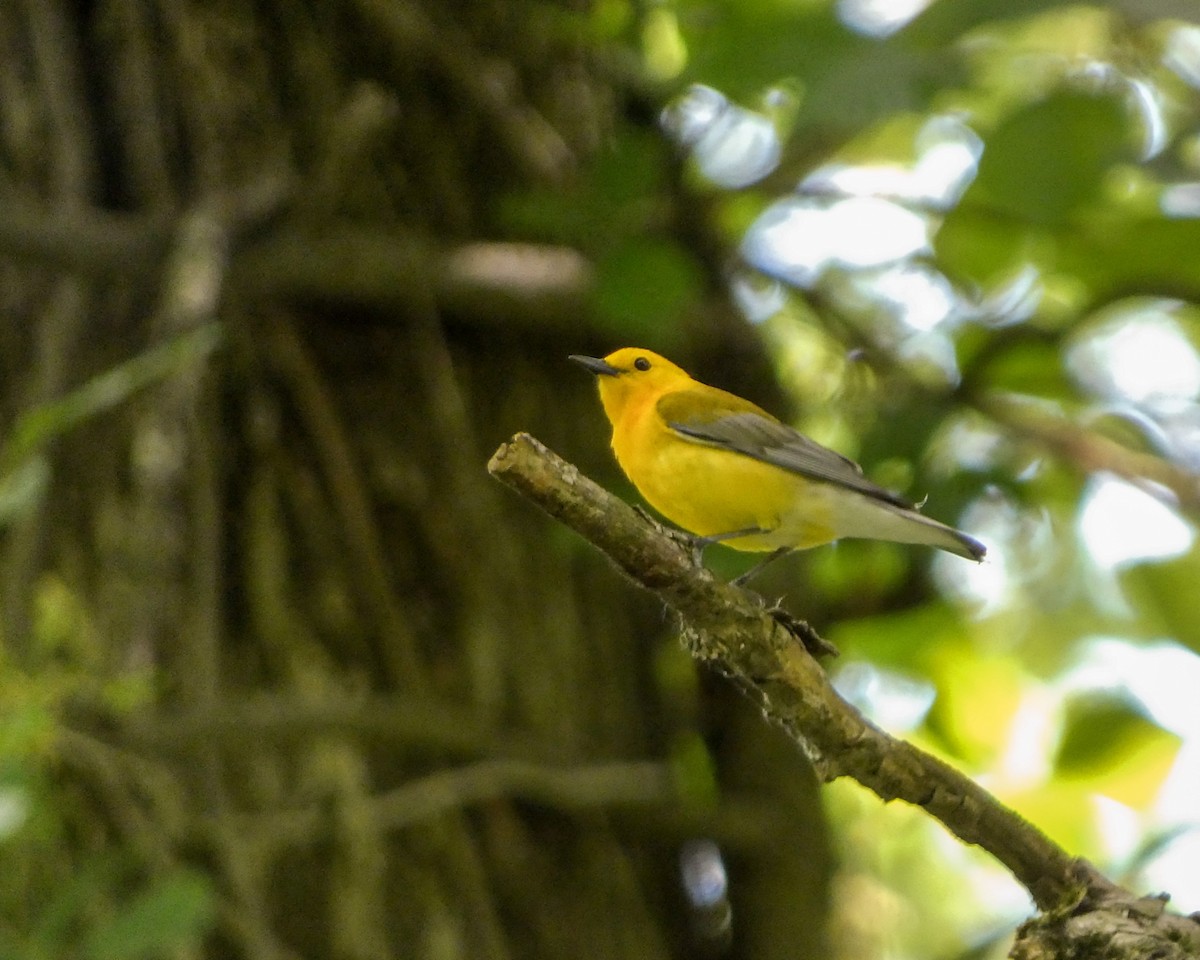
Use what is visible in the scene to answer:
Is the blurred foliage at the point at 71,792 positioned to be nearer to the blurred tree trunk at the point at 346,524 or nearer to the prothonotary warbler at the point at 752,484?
the blurred tree trunk at the point at 346,524

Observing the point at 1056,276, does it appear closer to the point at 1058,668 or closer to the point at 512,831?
the point at 1058,668

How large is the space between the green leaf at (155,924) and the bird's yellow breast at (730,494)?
147 cm

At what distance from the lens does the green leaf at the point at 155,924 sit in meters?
3.16

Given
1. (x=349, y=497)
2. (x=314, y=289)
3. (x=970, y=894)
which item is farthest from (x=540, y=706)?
(x=970, y=894)

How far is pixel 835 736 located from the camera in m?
2.49

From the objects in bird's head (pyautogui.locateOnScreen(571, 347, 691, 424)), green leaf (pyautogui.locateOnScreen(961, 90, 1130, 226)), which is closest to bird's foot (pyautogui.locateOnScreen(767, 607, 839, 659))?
green leaf (pyautogui.locateOnScreen(961, 90, 1130, 226))

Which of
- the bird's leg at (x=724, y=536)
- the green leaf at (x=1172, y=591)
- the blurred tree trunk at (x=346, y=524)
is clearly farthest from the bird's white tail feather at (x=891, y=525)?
the blurred tree trunk at (x=346, y=524)

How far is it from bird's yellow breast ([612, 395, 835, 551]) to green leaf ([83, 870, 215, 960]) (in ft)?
4.82

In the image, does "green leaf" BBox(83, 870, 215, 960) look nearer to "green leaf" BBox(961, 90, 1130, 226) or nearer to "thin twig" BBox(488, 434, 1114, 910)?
"thin twig" BBox(488, 434, 1114, 910)

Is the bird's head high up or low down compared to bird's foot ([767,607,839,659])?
down

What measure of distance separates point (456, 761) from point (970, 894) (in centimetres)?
393

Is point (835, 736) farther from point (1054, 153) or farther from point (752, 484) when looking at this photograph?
point (1054, 153)

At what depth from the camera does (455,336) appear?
16.9 feet

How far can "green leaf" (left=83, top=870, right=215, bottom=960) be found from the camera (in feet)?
10.4
